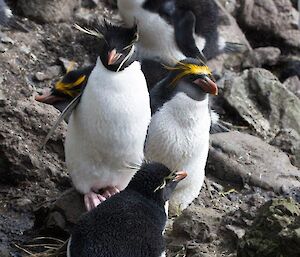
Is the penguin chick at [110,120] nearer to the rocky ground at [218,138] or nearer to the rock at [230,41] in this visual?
the rocky ground at [218,138]

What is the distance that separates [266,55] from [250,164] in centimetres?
175

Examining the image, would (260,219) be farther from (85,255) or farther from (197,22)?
(197,22)

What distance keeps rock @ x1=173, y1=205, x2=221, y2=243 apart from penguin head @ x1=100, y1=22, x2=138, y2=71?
0.74m

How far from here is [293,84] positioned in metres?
7.15

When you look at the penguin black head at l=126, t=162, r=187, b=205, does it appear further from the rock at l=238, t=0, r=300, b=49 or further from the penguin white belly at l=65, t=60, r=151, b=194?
the rock at l=238, t=0, r=300, b=49

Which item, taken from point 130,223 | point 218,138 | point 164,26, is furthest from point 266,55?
point 130,223

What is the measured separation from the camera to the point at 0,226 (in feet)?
15.9

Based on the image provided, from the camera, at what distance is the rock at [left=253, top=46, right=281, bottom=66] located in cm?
730

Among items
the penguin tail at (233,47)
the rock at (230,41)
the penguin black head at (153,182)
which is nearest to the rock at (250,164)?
the penguin tail at (233,47)

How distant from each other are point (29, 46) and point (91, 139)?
176cm

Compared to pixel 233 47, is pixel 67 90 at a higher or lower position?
higher

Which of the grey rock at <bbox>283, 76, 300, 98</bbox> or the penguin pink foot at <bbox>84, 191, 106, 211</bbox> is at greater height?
the penguin pink foot at <bbox>84, 191, 106, 211</bbox>

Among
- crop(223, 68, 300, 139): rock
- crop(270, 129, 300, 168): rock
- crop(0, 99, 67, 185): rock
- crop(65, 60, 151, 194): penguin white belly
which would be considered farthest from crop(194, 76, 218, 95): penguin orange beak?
crop(223, 68, 300, 139): rock

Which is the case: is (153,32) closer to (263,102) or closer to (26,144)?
(263,102)
